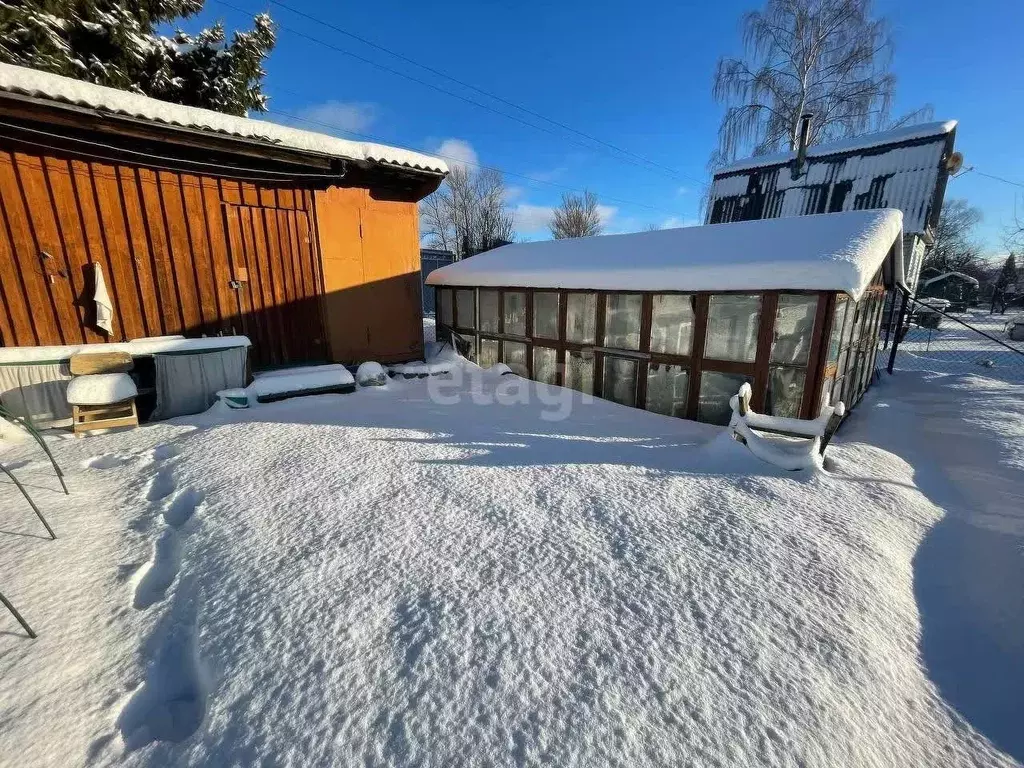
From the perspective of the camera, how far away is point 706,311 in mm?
4840

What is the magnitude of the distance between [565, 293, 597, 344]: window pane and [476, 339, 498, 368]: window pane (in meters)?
1.70

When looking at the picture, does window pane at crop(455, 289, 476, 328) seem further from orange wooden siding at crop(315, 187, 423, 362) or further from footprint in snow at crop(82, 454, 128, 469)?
footprint in snow at crop(82, 454, 128, 469)

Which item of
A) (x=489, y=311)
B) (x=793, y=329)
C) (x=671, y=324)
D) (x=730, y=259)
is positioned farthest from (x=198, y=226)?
(x=793, y=329)

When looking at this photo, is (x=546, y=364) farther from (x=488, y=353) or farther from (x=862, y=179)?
(x=862, y=179)

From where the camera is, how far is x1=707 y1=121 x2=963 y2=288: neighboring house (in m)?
11.7

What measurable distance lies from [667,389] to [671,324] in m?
0.85

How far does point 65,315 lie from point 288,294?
7.72 ft

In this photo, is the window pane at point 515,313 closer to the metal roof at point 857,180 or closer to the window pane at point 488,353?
the window pane at point 488,353

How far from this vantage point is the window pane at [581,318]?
5895 mm

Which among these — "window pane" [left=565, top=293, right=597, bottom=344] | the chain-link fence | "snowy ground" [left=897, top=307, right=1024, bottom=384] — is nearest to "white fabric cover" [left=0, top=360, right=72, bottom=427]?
"window pane" [left=565, top=293, right=597, bottom=344]

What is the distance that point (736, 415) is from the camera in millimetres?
3912

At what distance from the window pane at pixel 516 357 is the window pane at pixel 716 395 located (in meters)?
2.91

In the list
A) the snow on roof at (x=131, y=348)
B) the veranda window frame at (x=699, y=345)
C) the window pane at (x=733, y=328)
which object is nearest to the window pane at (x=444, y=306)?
the veranda window frame at (x=699, y=345)

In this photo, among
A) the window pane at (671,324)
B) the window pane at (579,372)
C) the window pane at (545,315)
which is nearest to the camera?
the window pane at (671,324)
